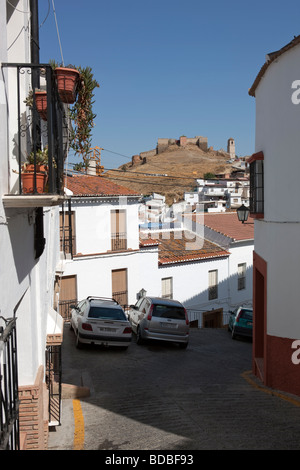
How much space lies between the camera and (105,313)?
1534 cm

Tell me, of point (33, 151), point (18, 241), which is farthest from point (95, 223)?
point (18, 241)

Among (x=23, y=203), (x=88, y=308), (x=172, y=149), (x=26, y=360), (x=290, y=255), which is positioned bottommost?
(x=88, y=308)

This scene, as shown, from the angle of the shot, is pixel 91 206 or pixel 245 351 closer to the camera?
pixel 245 351

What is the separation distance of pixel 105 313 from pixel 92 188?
10.4 meters

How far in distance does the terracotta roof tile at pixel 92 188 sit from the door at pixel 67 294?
3.96m

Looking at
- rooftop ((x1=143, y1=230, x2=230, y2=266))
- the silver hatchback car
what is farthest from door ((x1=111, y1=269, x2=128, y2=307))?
the silver hatchback car

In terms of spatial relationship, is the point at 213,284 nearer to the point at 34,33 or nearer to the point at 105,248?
the point at 105,248

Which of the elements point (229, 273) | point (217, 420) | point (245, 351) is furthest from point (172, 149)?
point (217, 420)

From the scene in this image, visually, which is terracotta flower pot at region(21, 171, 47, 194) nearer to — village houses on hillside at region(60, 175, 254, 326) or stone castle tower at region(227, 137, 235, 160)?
village houses on hillside at region(60, 175, 254, 326)

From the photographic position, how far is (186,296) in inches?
1058

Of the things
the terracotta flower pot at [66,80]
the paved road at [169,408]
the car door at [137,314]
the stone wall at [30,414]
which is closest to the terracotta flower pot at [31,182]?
the terracotta flower pot at [66,80]

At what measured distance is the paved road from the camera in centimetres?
720

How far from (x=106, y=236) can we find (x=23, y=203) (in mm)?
20866
